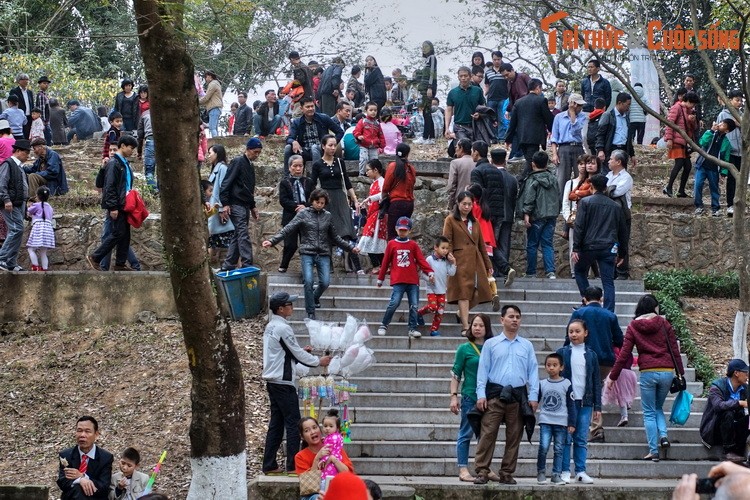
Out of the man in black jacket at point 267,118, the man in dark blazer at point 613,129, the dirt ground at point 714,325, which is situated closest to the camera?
the dirt ground at point 714,325

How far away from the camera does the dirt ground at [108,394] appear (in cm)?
1246

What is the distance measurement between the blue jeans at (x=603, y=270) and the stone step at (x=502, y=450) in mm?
2246

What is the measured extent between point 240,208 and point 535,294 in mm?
4124

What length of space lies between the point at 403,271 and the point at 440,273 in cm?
54

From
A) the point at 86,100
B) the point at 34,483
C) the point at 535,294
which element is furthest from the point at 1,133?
the point at 86,100

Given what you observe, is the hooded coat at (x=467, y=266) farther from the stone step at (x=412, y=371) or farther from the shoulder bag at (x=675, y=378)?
the shoulder bag at (x=675, y=378)

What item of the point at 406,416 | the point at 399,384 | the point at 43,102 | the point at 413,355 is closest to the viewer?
the point at 406,416

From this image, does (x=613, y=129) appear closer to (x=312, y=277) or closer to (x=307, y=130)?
(x=307, y=130)

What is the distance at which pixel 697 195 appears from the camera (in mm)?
19031

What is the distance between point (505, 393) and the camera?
1125 cm

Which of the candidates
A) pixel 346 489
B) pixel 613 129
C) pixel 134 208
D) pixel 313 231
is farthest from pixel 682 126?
pixel 346 489

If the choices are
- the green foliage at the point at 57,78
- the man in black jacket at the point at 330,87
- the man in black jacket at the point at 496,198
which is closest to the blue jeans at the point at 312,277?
the man in black jacket at the point at 496,198

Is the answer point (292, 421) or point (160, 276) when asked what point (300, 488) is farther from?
point (160, 276)

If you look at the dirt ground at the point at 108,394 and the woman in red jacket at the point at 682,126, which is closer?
the dirt ground at the point at 108,394
